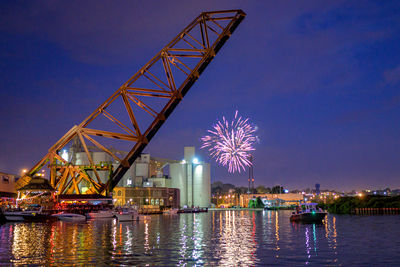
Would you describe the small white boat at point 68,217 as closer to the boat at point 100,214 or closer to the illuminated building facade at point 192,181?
the boat at point 100,214

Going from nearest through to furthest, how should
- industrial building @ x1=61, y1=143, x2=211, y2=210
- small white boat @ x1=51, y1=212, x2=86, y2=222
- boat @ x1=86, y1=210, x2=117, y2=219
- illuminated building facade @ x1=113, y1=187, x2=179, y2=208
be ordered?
small white boat @ x1=51, y1=212, x2=86, y2=222 < boat @ x1=86, y1=210, x2=117, y2=219 < illuminated building facade @ x1=113, y1=187, x2=179, y2=208 < industrial building @ x1=61, y1=143, x2=211, y2=210

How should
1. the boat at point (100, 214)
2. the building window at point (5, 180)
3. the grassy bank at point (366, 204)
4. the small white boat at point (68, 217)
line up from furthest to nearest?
the grassy bank at point (366, 204) → the building window at point (5, 180) → the boat at point (100, 214) → the small white boat at point (68, 217)

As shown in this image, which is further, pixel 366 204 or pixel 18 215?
pixel 366 204

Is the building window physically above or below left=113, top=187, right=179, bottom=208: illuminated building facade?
above

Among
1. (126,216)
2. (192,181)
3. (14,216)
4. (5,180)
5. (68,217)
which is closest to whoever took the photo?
(14,216)

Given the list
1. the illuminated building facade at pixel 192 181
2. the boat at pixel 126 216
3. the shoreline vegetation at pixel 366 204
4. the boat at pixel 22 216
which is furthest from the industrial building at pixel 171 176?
the boat at pixel 22 216

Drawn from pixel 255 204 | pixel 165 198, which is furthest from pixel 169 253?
pixel 255 204

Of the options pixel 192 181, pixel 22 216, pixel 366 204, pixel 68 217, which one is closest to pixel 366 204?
pixel 366 204

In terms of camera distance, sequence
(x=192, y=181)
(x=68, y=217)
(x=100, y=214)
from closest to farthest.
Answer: (x=68, y=217)
(x=100, y=214)
(x=192, y=181)

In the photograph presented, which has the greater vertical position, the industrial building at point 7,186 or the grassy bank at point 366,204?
the industrial building at point 7,186

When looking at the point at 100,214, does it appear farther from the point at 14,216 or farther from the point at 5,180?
the point at 5,180

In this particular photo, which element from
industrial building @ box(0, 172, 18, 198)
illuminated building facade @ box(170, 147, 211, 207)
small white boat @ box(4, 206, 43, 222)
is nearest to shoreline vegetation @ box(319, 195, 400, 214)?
illuminated building facade @ box(170, 147, 211, 207)

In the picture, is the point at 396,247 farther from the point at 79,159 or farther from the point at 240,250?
the point at 79,159

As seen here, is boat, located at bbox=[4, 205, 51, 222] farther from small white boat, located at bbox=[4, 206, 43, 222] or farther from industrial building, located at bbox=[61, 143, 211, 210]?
industrial building, located at bbox=[61, 143, 211, 210]
